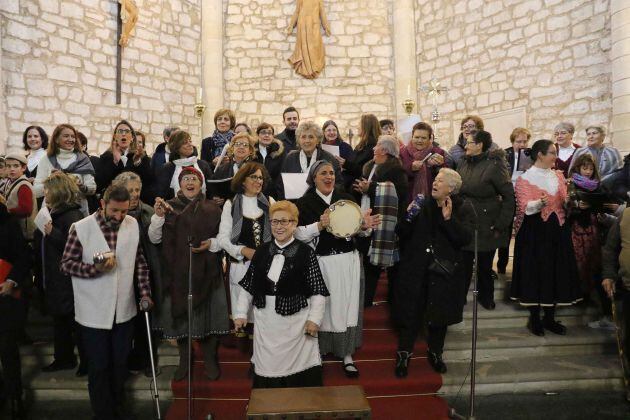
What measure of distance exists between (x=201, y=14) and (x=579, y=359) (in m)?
8.80

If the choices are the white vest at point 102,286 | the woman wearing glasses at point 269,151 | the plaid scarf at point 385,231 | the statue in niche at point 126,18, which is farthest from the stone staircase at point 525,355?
the statue in niche at point 126,18

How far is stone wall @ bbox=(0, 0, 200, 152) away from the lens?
6.84m

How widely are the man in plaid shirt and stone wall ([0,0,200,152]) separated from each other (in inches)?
175

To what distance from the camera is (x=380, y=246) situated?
3.86 meters

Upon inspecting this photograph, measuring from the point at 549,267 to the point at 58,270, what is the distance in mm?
4009

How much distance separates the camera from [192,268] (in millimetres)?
3650

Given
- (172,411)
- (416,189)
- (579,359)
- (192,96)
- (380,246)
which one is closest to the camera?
(172,411)

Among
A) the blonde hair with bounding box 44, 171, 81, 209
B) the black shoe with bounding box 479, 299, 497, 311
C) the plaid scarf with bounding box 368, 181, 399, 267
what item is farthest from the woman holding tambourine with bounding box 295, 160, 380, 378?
the blonde hair with bounding box 44, 171, 81, 209

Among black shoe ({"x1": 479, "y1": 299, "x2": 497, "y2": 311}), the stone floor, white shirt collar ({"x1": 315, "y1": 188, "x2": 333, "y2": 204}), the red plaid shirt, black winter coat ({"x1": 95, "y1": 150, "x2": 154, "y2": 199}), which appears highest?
black winter coat ({"x1": 95, "y1": 150, "x2": 154, "y2": 199})

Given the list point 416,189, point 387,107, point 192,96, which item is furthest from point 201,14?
point 416,189

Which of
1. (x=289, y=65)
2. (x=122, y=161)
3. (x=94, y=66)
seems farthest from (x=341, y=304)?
(x=289, y=65)

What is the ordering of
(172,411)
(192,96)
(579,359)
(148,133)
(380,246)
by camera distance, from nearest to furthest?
(172,411)
(380,246)
(579,359)
(148,133)
(192,96)

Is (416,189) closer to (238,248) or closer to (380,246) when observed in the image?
(380,246)

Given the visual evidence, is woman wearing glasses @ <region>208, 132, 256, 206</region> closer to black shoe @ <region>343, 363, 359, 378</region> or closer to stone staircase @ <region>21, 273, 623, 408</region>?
stone staircase @ <region>21, 273, 623, 408</region>
